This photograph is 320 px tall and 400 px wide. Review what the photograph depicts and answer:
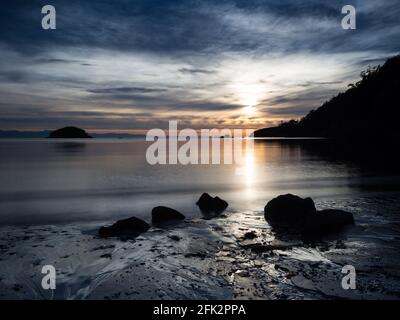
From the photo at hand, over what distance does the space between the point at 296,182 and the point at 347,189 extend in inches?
242

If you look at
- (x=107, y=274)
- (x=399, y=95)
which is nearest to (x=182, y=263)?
(x=107, y=274)

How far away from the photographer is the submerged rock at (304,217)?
36.7ft

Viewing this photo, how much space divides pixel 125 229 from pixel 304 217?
6.99m

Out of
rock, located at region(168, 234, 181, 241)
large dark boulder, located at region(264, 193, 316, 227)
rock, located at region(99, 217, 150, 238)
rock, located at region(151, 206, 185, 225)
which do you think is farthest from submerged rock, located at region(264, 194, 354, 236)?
rock, located at region(99, 217, 150, 238)

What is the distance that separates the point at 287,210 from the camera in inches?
518

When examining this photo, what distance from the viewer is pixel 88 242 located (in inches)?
429

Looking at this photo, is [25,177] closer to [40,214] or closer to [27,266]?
[40,214]

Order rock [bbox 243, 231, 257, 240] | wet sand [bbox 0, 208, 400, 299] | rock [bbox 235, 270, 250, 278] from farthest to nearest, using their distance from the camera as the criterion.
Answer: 1. rock [bbox 243, 231, 257, 240]
2. rock [bbox 235, 270, 250, 278]
3. wet sand [bbox 0, 208, 400, 299]

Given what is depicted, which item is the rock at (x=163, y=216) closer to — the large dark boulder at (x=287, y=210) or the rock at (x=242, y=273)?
the large dark boulder at (x=287, y=210)

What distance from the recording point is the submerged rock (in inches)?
440

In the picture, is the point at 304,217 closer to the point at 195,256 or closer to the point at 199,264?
the point at 195,256

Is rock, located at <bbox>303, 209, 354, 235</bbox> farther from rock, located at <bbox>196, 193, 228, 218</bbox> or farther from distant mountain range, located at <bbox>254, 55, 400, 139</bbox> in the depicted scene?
distant mountain range, located at <bbox>254, 55, 400, 139</bbox>

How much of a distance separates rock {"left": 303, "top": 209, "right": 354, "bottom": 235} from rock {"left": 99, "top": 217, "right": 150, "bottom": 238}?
20.5 ft

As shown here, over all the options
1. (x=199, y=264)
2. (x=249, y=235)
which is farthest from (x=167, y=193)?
(x=199, y=264)
